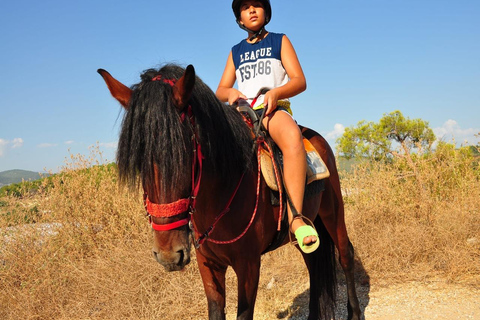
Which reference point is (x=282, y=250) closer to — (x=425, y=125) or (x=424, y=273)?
(x=424, y=273)

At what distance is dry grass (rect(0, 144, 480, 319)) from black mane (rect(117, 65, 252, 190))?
111 inches

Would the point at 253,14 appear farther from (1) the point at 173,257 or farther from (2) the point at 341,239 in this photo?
(2) the point at 341,239

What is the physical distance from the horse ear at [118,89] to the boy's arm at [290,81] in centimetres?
104

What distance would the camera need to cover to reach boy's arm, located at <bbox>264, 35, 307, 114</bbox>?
279 centimetres

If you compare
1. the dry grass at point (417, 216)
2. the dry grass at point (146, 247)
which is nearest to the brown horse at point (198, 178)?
the dry grass at point (146, 247)

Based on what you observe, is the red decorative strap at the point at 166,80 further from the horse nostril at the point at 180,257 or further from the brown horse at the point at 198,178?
the horse nostril at the point at 180,257

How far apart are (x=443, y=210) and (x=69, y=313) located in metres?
5.88

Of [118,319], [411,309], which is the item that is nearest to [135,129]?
[118,319]

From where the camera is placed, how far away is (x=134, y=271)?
15.6 ft

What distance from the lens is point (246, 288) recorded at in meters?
2.56

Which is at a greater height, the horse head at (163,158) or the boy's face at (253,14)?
the boy's face at (253,14)

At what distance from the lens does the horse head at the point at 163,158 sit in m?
1.87

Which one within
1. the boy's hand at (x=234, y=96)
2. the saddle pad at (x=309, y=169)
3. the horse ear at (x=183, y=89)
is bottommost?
the saddle pad at (x=309, y=169)

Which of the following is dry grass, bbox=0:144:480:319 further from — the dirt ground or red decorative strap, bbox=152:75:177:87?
red decorative strap, bbox=152:75:177:87
